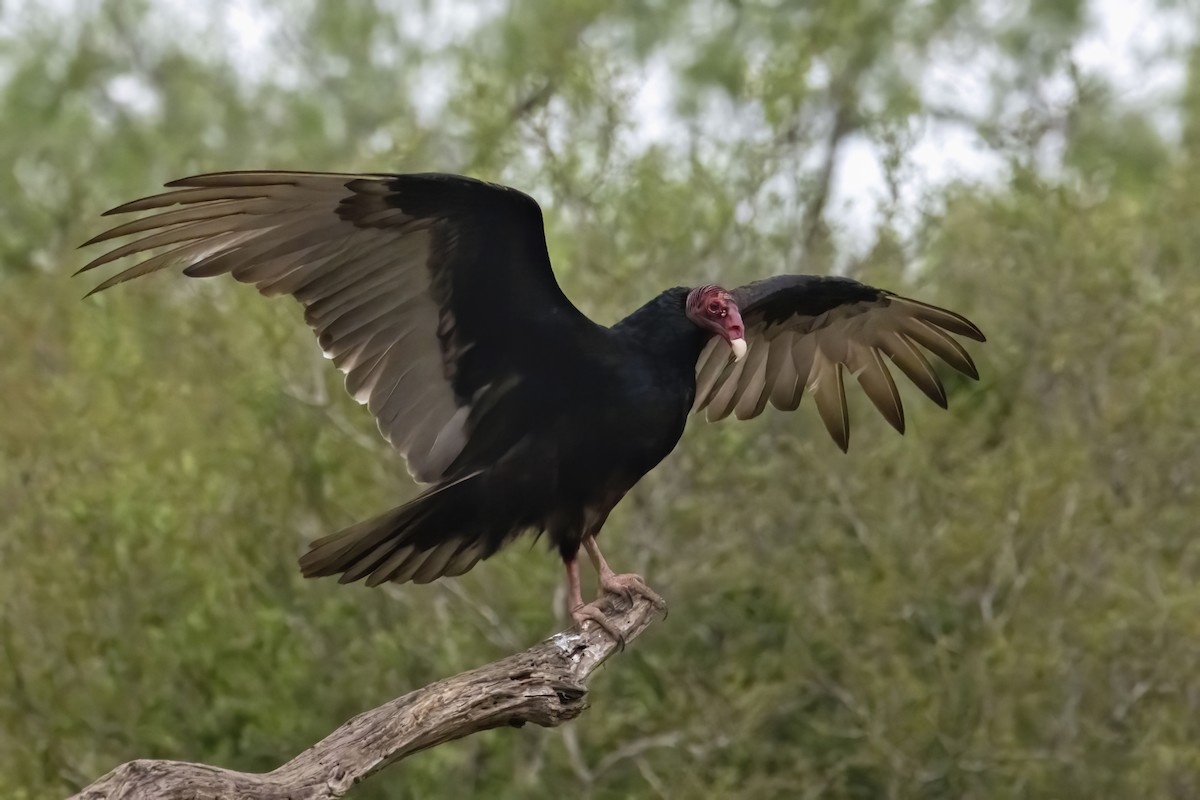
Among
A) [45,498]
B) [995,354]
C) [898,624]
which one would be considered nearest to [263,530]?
[45,498]

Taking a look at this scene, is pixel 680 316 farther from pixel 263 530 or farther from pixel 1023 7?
pixel 1023 7

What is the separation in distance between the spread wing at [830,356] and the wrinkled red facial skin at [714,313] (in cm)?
87

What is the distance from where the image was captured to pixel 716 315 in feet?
14.4

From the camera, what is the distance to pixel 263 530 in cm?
775

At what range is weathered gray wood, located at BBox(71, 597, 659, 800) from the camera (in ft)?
11.2

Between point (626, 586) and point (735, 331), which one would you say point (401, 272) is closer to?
point (735, 331)

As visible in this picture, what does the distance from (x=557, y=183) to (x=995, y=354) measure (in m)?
2.39

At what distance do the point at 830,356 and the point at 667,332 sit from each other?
1.39 meters

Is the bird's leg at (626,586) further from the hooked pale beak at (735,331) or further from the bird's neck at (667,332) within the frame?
the hooked pale beak at (735,331)

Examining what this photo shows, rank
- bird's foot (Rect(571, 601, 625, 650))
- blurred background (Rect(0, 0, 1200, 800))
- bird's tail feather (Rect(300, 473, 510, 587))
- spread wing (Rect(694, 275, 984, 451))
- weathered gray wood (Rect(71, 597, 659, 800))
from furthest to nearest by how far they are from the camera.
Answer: blurred background (Rect(0, 0, 1200, 800))
spread wing (Rect(694, 275, 984, 451))
bird's foot (Rect(571, 601, 625, 650))
bird's tail feather (Rect(300, 473, 510, 587))
weathered gray wood (Rect(71, 597, 659, 800))

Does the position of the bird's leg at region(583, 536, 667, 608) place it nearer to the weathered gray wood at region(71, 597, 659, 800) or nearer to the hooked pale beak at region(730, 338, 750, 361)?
the weathered gray wood at region(71, 597, 659, 800)

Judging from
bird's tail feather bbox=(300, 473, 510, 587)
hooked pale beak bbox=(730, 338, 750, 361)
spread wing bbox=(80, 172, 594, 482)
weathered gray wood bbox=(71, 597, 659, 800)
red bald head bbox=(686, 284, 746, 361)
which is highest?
spread wing bbox=(80, 172, 594, 482)

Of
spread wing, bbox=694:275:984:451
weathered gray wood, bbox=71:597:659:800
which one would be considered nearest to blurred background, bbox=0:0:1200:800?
spread wing, bbox=694:275:984:451

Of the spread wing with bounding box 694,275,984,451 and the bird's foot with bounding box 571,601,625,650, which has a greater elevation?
the spread wing with bounding box 694,275,984,451
